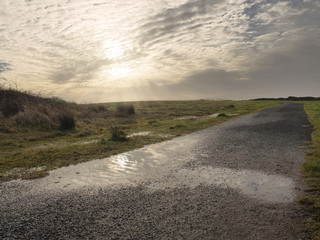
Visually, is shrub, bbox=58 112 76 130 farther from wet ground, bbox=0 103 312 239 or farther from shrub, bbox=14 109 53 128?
wet ground, bbox=0 103 312 239

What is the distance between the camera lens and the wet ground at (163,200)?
13.4 ft

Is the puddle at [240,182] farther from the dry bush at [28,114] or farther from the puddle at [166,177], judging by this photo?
the dry bush at [28,114]

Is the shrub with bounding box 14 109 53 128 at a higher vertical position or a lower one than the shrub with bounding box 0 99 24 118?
lower

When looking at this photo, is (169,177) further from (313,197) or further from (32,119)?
(32,119)

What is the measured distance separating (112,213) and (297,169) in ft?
20.2

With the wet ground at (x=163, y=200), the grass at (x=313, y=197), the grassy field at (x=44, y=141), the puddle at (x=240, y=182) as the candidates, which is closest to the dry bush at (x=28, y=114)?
the grassy field at (x=44, y=141)

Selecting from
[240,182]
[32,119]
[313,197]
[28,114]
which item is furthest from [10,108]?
[313,197]

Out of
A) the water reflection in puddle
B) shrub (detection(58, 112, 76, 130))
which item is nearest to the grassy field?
shrub (detection(58, 112, 76, 130))

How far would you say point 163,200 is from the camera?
5.32 m

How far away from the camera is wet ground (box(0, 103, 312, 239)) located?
4.09 m

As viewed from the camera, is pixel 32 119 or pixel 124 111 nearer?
pixel 32 119

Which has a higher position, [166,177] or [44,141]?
[166,177]

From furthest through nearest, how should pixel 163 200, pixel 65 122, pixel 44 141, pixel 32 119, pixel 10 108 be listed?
1. pixel 10 108
2. pixel 65 122
3. pixel 32 119
4. pixel 44 141
5. pixel 163 200

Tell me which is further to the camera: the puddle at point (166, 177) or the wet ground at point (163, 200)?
the puddle at point (166, 177)
